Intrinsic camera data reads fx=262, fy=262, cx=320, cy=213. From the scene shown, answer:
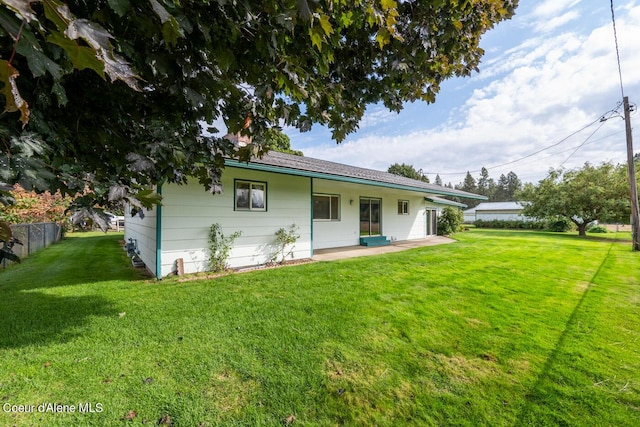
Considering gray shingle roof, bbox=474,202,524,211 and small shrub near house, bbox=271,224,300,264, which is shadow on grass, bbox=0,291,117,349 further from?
gray shingle roof, bbox=474,202,524,211

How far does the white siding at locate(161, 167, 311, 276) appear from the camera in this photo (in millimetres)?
5938

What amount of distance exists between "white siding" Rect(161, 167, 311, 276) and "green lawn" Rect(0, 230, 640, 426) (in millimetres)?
1017

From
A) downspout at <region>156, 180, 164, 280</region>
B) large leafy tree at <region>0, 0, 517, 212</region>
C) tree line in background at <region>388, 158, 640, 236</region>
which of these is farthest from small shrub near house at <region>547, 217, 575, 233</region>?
downspout at <region>156, 180, 164, 280</region>

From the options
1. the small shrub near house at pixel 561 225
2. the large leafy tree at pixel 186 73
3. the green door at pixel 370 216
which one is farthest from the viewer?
the small shrub near house at pixel 561 225

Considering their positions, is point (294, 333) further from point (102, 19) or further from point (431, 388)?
point (102, 19)

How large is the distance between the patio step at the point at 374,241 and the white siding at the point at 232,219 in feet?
13.5

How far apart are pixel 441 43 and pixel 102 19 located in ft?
8.65

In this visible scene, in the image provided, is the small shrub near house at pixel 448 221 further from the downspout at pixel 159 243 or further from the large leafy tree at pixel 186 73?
the downspout at pixel 159 243

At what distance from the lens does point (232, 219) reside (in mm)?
6820

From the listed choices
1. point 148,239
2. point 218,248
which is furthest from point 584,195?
point 148,239

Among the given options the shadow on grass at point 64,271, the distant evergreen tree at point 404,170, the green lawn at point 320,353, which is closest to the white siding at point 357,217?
the green lawn at point 320,353

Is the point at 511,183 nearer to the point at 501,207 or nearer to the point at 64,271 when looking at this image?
the point at 501,207

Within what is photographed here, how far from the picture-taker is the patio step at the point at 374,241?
11.8m

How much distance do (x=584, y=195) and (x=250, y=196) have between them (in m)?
22.9
